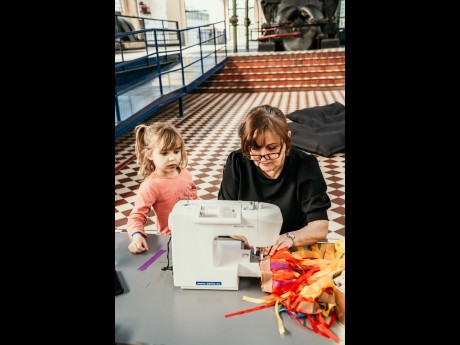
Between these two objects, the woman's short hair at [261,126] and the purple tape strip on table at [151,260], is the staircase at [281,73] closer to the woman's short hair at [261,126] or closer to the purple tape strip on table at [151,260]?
the woman's short hair at [261,126]

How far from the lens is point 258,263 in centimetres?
138

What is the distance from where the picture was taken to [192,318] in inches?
47.3

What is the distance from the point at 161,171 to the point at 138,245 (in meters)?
0.56

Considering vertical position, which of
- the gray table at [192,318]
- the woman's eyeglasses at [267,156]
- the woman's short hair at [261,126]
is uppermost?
the woman's short hair at [261,126]

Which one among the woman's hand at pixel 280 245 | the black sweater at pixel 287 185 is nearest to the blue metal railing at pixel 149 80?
the black sweater at pixel 287 185

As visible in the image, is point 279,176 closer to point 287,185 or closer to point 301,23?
point 287,185

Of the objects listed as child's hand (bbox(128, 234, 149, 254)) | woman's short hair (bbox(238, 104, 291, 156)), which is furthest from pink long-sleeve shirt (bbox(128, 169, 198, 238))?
woman's short hair (bbox(238, 104, 291, 156))

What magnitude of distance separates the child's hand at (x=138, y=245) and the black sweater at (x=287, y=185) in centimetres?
55

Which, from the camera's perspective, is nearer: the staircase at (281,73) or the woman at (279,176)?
the woman at (279,176)

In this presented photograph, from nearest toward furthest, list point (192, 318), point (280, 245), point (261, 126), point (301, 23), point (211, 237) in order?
1. point (192, 318)
2. point (211, 237)
3. point (280, 245)
4. point (261, 126)
5. point (301, 23)

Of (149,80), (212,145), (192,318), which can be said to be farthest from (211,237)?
(149,80)

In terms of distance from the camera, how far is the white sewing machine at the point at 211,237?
132cm

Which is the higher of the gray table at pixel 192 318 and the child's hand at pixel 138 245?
the child's hand at pixel 138 245
